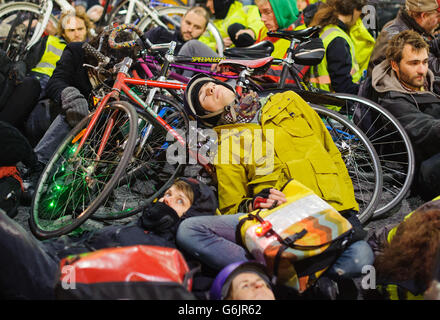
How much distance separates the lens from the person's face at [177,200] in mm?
2643

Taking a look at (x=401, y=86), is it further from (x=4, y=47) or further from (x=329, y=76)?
(x=4, y=47)

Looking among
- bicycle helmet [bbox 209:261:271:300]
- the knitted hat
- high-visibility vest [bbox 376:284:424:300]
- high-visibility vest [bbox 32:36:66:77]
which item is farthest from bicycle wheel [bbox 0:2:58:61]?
high-visibility vest [bbox 376:284:424:300]

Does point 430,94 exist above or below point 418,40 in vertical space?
below

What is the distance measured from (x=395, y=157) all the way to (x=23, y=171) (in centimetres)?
321

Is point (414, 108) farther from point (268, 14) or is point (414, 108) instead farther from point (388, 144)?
point (268, 14)

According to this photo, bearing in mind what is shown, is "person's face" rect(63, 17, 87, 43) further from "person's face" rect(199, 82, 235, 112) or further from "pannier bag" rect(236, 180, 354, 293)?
"pannier bag" rect(236, 180, 354, 293)

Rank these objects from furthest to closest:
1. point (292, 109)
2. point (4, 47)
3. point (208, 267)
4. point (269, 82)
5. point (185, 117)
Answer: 1. point (4, 47)
2. point (269, 82)
3. point (185, 117)
4. point (292, 109)
5. point (208, 267)

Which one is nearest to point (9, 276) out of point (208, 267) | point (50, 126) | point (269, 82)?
point (208, 267)

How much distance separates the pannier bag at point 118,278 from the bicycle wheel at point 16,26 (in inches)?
147

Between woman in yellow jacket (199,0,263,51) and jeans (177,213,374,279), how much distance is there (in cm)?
329

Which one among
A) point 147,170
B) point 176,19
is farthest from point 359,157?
point 176,19

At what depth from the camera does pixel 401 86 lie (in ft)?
11.6

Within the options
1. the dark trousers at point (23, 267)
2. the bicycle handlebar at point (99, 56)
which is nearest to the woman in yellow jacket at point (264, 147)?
the bicycle handlebar at point (99, 56)

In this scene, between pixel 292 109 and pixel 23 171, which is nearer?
pixel 292 109
